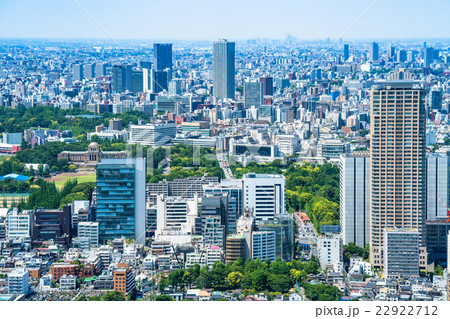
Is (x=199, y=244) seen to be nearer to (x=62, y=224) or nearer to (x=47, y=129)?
(x=62, y=224)

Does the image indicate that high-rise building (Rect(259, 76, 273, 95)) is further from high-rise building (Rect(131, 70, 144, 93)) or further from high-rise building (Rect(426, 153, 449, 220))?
high-rise building (Rect(426, 153, 449, 220))

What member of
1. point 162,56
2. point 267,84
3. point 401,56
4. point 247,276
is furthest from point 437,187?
point 267,84

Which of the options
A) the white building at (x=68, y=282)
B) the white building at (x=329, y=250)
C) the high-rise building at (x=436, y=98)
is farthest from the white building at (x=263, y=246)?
the high-rise building at (x=436, y=98)

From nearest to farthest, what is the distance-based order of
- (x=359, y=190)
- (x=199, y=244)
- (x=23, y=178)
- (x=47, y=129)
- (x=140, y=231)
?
(x=199, y=244) < (x=140, y=231) < (x=359, y=190) < (x=23, y=178) < (x=47, y=129)

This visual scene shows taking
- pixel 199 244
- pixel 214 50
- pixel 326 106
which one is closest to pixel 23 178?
pixel 214 50

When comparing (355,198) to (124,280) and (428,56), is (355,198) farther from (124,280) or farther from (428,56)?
(124,280)
